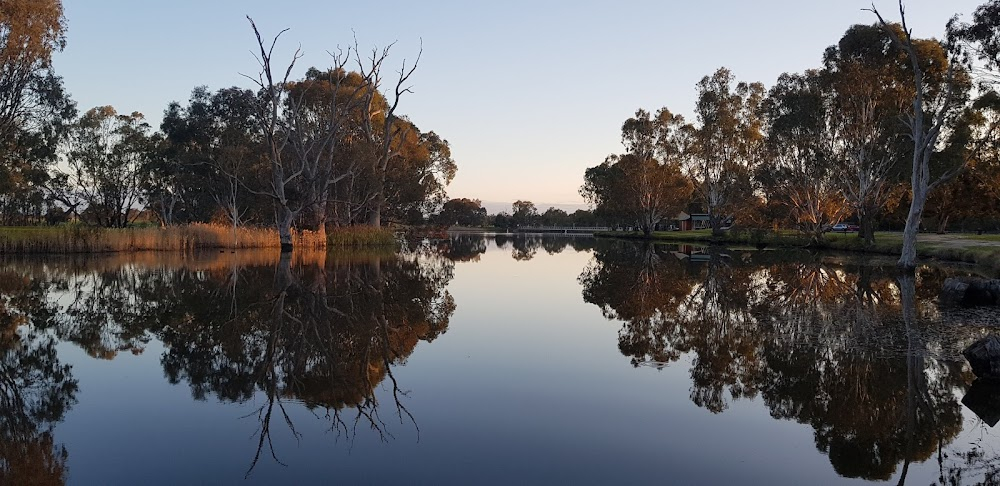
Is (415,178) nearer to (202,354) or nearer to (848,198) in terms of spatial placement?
(848,198)

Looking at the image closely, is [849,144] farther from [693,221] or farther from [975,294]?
[693,221]

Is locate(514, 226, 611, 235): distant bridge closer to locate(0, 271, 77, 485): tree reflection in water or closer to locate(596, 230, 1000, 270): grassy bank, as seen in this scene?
locate(596, 230, 1000, 270): grassy bank

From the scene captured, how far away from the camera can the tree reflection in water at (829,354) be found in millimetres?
6234

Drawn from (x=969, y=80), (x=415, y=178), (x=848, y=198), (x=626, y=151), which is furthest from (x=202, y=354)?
(x=626, y=151)

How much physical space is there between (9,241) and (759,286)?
111ft

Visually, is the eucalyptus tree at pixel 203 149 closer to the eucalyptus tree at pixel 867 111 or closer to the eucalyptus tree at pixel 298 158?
the eucalyptus tree at pixel 298 158

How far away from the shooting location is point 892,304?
50.6 feet

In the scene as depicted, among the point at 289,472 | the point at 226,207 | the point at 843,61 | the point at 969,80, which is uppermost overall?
the point at 843,61

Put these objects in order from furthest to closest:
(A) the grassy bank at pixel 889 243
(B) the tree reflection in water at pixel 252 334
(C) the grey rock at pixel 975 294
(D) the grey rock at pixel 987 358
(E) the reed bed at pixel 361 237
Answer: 1. (E) the reed bed at pixel 361 237
2. (A) the grassy bank at pixel 889 243
3. (C) the grey rock at pixel 975 294
4. (D) the grey rock at pixel 987 358
5. (B) the tree reflection in water at pixel 252 334

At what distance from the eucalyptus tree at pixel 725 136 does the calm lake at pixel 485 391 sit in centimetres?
4532

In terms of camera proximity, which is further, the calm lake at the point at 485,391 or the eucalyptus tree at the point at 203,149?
the eucalyptus tree at the point at 203,149

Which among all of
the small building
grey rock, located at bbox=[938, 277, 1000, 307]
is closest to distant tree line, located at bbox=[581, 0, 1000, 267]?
grey rock, located at bbox=[938, 277, 1000, 307]

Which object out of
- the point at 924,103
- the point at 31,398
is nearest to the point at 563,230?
the point at 924,103

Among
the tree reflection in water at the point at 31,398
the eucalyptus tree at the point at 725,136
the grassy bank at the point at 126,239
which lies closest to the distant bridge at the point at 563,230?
the eucalyptus tree at the point at 725,136
